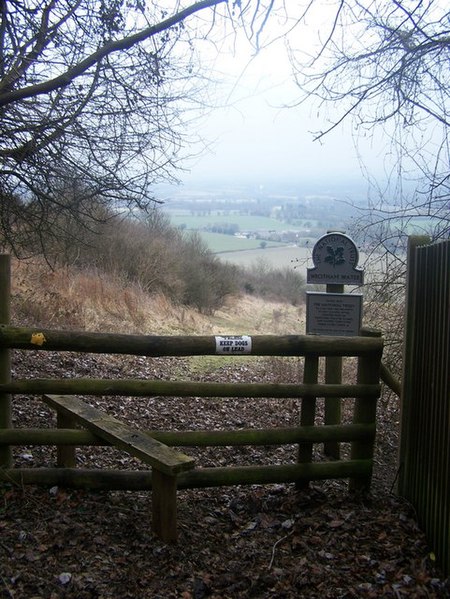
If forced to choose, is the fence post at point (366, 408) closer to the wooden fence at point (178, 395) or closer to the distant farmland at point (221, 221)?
the wooden fence at point (178, 395)

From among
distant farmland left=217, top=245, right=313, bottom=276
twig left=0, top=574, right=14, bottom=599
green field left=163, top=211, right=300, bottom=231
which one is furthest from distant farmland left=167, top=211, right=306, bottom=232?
twig left=0, top=574, right=14, bottom=599

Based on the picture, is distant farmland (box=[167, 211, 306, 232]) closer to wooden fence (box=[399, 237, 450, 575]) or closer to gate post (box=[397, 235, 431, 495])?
gate post (box=[397, 235, 431, 495])

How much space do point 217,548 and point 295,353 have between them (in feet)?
4.78

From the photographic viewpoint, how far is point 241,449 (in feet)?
21.7

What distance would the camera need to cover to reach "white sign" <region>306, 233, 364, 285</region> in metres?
5.77

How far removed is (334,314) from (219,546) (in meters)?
2.27

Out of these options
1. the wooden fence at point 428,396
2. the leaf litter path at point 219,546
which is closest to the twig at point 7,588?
the leaf litter path at point 219,546

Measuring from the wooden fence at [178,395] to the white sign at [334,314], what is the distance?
0.71m

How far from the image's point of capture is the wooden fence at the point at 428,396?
3949 mm

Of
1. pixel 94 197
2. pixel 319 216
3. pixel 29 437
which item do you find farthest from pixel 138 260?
pixel 29 437

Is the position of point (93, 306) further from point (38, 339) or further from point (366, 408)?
point (366, 408)

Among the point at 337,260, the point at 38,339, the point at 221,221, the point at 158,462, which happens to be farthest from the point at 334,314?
the point at 221,221

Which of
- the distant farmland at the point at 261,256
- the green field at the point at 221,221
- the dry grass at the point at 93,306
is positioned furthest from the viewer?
the distant farmland at the point at 261,256

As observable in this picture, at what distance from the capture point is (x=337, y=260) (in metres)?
5.79
